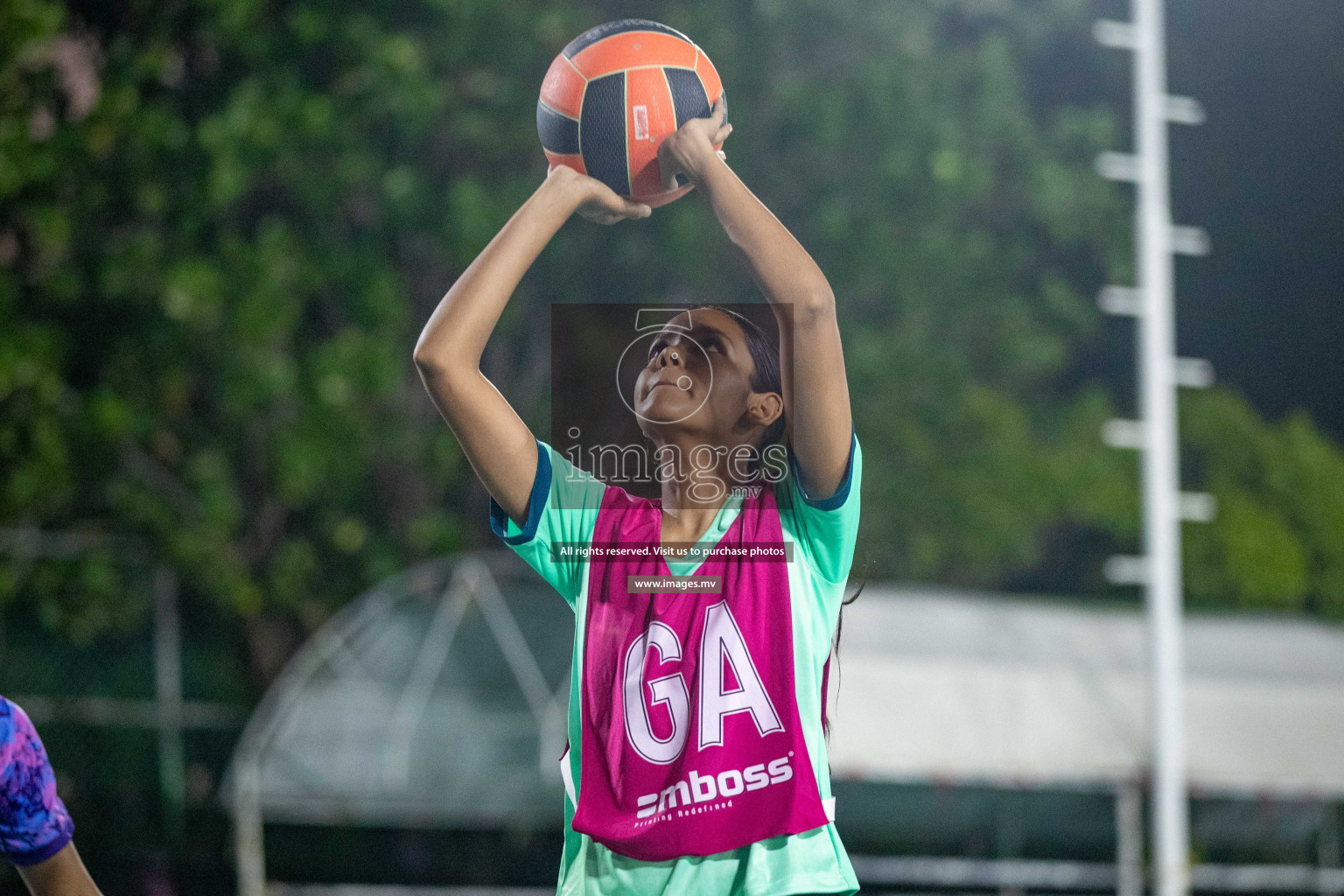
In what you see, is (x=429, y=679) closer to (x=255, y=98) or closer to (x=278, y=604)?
(x=278, y=604)

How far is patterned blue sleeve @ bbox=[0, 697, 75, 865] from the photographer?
2.62 metres

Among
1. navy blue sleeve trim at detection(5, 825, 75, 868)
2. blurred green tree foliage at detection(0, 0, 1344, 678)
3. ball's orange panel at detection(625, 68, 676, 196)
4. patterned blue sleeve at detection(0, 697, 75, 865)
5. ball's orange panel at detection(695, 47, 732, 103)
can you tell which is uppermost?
blurred green tree foliage at detection(0, 0, 1344, 678)

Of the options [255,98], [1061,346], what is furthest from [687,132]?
[1061,346]

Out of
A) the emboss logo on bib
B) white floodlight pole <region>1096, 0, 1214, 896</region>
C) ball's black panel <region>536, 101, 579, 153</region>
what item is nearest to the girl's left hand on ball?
ball's black panel <region>536, 101, 579, 153</region>

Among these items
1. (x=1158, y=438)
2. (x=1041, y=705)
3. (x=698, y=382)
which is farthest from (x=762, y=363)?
(x=1041, y=705)

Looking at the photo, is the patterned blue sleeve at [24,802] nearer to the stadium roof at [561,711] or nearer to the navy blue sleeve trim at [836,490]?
the navy blue sleeve trim at [836,490]

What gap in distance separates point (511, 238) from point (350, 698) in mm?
7840

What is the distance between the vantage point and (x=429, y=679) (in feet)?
31.7

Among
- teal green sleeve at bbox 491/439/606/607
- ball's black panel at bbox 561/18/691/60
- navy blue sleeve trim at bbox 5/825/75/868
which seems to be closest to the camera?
teal green sleeve at bbox 491/439/606/607

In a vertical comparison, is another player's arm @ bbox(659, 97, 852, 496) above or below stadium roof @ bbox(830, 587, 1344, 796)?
above

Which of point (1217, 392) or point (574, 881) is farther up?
point (1217, 392)

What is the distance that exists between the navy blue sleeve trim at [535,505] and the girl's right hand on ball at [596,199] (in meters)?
0.43

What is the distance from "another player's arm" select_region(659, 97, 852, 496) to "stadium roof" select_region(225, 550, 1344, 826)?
6780 mm

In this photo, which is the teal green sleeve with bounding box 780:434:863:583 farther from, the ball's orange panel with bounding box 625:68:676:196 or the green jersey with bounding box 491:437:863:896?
the ball's orange panel with bounding box 625:68:676:196
